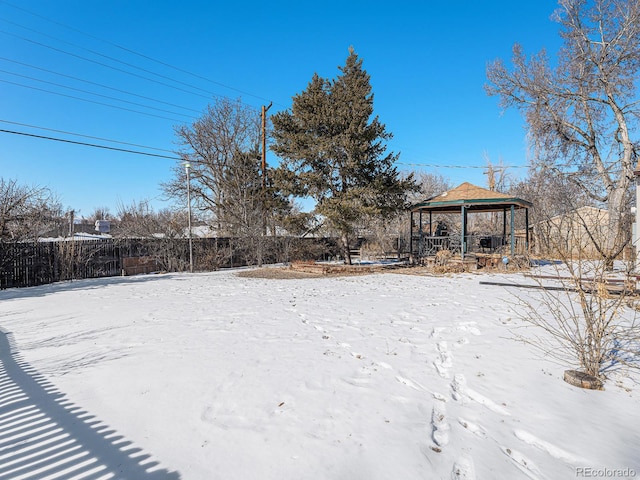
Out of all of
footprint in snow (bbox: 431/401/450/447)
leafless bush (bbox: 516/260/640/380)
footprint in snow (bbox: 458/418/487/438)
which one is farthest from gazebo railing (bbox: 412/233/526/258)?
footprint in snow (bbox: 458/418/487/438)

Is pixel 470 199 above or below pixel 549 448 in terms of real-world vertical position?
above

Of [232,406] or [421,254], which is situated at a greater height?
[421,254]

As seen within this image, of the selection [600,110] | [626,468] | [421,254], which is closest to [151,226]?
[421,254]

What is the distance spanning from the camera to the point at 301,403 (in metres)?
3.08

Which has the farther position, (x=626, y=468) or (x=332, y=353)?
(x=332, y=353)

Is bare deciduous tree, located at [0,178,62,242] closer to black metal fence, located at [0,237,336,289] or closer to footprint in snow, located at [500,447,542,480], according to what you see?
black metal fence, located at [0,237,336,289]

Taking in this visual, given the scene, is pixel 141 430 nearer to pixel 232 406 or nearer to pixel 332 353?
pixel 232 406

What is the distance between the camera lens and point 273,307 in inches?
281

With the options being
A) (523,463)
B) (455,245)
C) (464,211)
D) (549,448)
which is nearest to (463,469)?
(523,463)

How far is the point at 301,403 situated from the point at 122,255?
45.0ft

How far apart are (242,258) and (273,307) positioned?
10.9m

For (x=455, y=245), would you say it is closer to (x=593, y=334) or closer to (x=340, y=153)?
(x=340, y=153)

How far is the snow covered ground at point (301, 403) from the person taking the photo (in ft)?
7.47

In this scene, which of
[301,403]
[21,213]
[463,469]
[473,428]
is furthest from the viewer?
[21,213]
